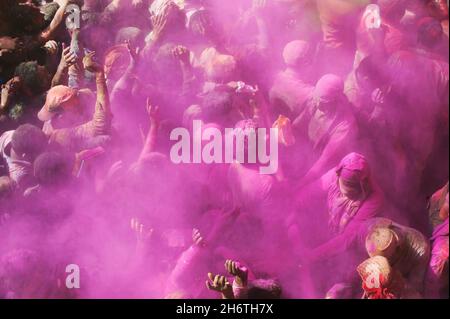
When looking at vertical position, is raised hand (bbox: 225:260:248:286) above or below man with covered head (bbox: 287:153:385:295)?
below

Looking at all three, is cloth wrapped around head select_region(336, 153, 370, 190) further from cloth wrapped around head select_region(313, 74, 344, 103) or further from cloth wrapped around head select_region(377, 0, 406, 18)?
cloth wrapped around head select_region(377, 0, 406, 18)

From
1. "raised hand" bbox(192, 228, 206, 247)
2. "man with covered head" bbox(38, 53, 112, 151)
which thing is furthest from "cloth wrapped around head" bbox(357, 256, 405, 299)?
"man with covered head" bbox(38, 53, 112, 151)

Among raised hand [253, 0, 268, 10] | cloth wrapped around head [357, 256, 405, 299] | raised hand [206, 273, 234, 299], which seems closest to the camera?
cloth wrapped around head [357, 256, 405, 299]

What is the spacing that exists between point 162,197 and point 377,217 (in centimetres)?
127

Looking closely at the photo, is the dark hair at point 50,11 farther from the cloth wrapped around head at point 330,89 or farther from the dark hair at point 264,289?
the dark hair at point 264,289

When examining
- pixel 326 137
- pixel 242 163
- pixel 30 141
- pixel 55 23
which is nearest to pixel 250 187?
pixel 242 163

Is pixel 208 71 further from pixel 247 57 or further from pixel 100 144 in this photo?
pixel 100 144

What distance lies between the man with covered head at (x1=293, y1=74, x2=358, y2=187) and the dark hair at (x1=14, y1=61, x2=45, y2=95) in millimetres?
1674

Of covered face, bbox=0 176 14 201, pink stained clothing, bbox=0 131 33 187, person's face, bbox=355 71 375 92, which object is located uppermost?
person's face, bbox=355 71 375 92

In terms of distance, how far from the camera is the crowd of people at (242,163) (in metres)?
4.11

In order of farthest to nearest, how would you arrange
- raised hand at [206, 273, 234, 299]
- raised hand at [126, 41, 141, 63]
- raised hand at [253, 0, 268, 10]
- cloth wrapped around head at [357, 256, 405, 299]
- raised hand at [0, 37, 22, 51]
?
raised hand at [0, 37, 22, 51] → raised hand at [126, 41, 141, 63] → raised hand at [253, 0, 268, 10] → raised hand at [206, 273, 234, 299] → cloth wrapped around head at [357, 256, 405, 299]

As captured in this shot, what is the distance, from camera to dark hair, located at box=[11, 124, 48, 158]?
14.2 feet

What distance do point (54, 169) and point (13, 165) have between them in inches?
11.6

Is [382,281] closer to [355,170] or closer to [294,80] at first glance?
[355,170]
